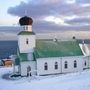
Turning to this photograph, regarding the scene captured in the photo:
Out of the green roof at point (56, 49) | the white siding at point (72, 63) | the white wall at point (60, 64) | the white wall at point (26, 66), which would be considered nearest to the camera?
the white wall at point (26, 66)

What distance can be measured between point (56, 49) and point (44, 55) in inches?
108

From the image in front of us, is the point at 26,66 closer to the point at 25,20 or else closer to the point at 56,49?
the point at 56,49

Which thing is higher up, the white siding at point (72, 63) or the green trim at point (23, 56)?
the green trim at point (23, 56)

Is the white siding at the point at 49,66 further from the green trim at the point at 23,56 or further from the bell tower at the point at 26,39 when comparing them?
the bell tower at the point at 26,39

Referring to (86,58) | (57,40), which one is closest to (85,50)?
(86,58)

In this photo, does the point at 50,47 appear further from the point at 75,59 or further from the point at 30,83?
the point at 30,83

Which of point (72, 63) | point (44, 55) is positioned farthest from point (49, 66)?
point (72, 63)

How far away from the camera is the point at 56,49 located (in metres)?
40.9

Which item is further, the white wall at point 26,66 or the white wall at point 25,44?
the white wall at point 25,44

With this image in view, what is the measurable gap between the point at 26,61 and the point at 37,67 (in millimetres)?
1814

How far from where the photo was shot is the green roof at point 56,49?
39.6 m

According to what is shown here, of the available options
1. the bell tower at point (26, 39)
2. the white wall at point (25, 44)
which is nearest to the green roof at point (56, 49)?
the white wall at point (25, 44)

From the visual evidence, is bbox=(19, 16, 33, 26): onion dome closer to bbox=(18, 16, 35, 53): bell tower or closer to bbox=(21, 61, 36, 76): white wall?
bbox=(18, 16, 35, 53): bell tower

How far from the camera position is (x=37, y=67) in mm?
38500
